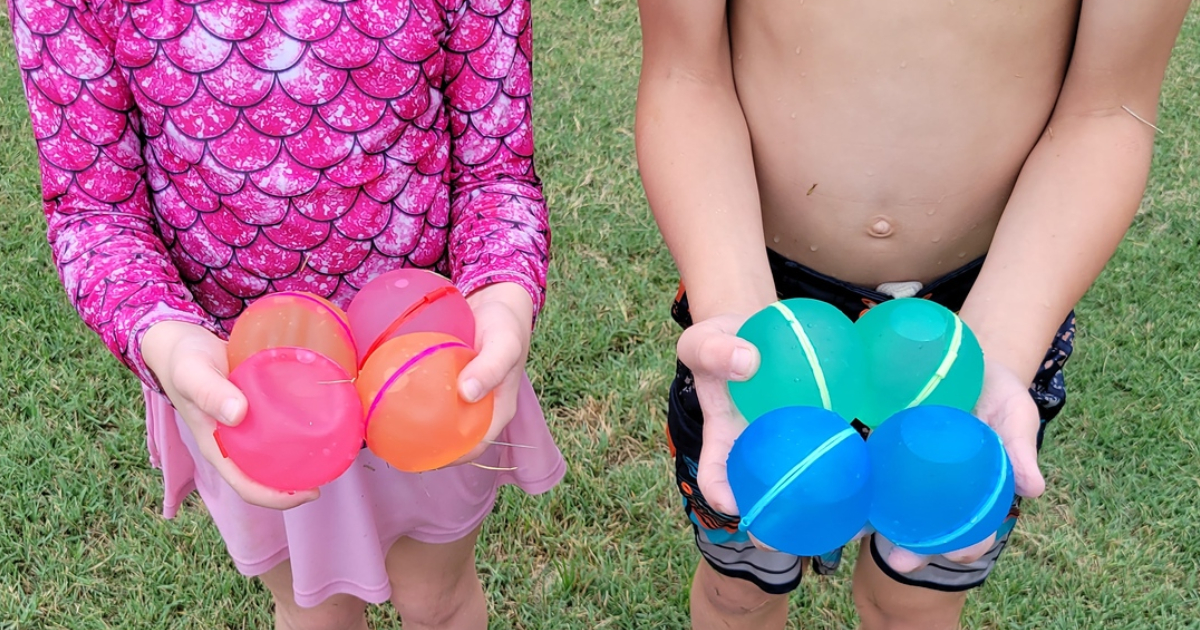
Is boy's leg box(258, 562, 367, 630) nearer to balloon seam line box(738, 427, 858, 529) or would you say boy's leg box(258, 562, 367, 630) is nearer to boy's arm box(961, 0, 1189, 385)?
balloon seam line box(738, 427, 858, 529)

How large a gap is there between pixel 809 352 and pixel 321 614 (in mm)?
1045

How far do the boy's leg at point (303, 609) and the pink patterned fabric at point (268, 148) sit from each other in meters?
0.47

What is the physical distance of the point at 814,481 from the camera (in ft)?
A: 4.07

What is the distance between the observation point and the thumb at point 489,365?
1302mm

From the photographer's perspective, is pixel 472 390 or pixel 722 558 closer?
pixel 472 390

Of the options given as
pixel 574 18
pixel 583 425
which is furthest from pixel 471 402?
pixel 574 18

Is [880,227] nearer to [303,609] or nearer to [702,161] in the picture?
[702,161]

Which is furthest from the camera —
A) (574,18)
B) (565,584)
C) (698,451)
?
(574,18)

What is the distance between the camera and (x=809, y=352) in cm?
133

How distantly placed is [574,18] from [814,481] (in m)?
3.62

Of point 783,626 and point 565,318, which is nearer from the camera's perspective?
point 783,626

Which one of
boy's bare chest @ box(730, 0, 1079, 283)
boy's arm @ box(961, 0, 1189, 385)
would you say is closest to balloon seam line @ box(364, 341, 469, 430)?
boy's bare chest @ box(730, 0, 1079, 283)

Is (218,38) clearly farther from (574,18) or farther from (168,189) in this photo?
(574,18)

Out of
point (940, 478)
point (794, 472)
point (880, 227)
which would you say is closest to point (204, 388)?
point (794, 472)
